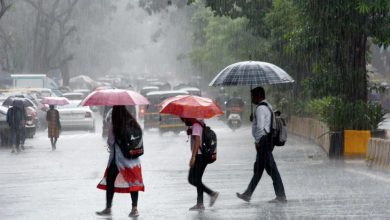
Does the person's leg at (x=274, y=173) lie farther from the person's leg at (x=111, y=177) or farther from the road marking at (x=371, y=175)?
the road marking at (x=371, y=175)

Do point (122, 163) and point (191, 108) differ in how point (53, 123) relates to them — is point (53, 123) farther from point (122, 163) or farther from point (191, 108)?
point (122, 163)

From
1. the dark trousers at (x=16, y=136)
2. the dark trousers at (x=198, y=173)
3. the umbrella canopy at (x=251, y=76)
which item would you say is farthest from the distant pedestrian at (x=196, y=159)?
the dark trousers at (x=16, y=136)

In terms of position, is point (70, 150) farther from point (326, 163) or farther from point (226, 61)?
point (226, 61)

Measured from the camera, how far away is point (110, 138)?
46.1ft

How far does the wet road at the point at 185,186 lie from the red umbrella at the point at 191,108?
1.32 m

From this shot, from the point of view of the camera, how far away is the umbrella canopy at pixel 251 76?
15.8 m

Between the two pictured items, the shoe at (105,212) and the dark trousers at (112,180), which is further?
the shoe at (105,212)

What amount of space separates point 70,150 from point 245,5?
8.90 meters

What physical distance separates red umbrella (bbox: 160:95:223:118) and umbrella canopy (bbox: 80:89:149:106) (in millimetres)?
440

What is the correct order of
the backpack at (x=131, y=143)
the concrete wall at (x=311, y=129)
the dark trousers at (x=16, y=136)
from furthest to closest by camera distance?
the dark trousers at (x=16, y=136) → the concrete wall at (x=311, y=129) → the backpack at (x=131, y=143)

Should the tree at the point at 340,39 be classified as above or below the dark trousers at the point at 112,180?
above

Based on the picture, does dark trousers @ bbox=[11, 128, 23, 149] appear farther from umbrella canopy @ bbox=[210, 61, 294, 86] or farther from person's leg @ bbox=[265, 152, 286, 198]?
person's leg @ bbox=[265, 152, 286, 198]

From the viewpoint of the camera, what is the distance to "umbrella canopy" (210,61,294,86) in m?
15.8

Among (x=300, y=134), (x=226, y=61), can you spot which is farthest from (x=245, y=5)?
(x=226, y=61)
